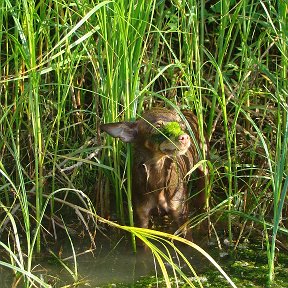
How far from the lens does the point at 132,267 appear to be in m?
4.52

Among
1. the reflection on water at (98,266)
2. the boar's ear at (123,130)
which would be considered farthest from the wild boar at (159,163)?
the reflection on water at (98,266)

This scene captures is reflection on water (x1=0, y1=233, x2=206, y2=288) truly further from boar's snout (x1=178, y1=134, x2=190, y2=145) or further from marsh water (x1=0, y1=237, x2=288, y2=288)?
boar's snout (x1=178, y1=134, x2=190, y2=145)

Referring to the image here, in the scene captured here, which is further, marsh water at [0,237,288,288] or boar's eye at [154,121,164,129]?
boar's eye at [154,121,164,129]

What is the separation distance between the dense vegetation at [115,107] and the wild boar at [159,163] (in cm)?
9

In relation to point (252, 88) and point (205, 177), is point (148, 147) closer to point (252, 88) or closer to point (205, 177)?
point (205, 177)

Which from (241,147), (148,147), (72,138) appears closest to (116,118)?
(148,147)

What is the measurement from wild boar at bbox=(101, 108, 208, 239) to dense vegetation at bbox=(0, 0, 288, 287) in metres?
0.09

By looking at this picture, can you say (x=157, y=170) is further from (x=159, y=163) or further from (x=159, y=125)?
(x=159, y=125)

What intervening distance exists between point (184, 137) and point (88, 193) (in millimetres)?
957

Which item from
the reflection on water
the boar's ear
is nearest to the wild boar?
the boar's ear

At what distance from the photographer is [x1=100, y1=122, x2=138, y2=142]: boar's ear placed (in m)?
4.40

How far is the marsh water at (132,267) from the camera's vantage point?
4297 millimetres

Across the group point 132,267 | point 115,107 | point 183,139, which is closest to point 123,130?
point 115,107

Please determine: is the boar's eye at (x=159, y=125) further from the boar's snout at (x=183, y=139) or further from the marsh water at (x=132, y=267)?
the marsh water at (x=132, y=267)
